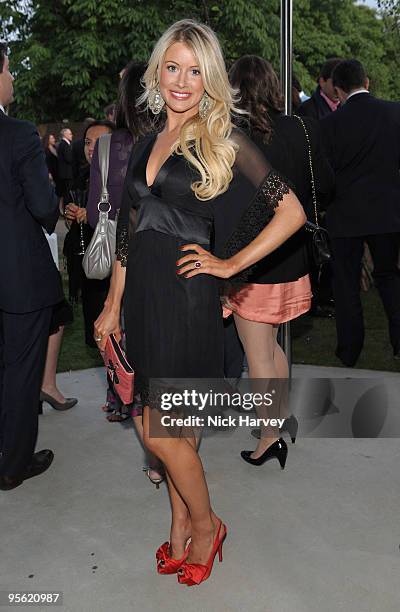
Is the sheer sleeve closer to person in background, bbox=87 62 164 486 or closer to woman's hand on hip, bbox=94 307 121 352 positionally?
woman's hand on hip, bbox=94 307 121 352

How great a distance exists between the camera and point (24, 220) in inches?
141

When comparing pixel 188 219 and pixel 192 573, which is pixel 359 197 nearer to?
pixel 188 219

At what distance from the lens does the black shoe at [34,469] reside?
3781 millimetres

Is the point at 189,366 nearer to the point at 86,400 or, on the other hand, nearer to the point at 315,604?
the point at 315,604

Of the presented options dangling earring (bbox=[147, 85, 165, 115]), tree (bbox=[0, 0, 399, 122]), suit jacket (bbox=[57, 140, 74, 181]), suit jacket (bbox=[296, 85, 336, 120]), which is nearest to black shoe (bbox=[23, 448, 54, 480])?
dangling earring (bbox=[147, 85, 165, 115])

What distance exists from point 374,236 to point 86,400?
8.33ft

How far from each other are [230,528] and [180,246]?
1.35 m

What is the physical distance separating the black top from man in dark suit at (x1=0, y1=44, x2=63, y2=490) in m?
1.02

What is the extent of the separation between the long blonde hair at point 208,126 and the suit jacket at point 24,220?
1.03m

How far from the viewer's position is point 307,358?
6238 millimetres

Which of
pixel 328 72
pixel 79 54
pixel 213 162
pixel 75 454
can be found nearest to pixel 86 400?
pixel 75 454

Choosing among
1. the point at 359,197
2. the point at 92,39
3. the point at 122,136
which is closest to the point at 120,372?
the point at 122,136

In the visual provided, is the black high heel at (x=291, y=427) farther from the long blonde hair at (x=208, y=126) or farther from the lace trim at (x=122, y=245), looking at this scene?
the long blonde hair at (x=208, y=126)

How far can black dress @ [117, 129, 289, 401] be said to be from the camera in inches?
103
